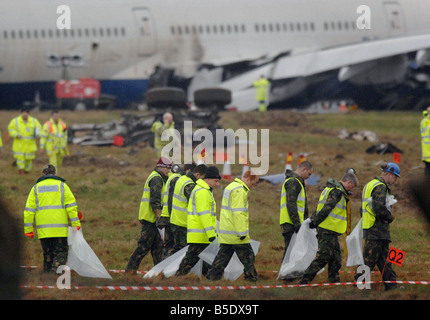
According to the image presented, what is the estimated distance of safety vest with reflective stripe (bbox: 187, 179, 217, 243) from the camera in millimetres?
13039

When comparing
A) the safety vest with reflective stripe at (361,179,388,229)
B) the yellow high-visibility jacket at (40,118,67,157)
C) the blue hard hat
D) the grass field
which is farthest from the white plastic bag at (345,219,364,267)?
the yellow high-visibility jacket at (40,118,67,157)

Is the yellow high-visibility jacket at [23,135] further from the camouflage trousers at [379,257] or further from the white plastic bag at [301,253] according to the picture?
the camouflage trousers at [379,257]

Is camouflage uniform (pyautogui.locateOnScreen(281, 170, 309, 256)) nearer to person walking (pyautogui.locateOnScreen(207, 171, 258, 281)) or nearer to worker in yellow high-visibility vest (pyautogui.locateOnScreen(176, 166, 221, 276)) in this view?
person walking (pyautogui.locateOnScreen(207, 171, 258, 281))

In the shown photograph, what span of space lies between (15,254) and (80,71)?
2712cm

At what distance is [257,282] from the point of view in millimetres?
13180

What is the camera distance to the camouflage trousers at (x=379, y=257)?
12.8 m

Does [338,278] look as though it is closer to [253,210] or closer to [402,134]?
[253,210]

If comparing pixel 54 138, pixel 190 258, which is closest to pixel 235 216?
Result: pixel 190 258

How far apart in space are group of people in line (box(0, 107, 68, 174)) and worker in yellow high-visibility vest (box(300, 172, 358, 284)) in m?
11.2

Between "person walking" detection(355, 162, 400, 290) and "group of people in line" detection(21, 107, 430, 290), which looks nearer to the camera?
"person walking" detection(355, 162, 400, 290)

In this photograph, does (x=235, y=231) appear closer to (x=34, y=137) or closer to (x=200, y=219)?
(x=200, y=219)

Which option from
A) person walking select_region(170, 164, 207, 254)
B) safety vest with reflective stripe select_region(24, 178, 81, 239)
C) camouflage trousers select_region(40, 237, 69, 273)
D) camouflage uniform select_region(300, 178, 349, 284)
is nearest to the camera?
camouflage uniform select_region(300, 178, 349, 284)

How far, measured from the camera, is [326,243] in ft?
42.6

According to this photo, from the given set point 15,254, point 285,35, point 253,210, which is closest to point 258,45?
point 285,35
